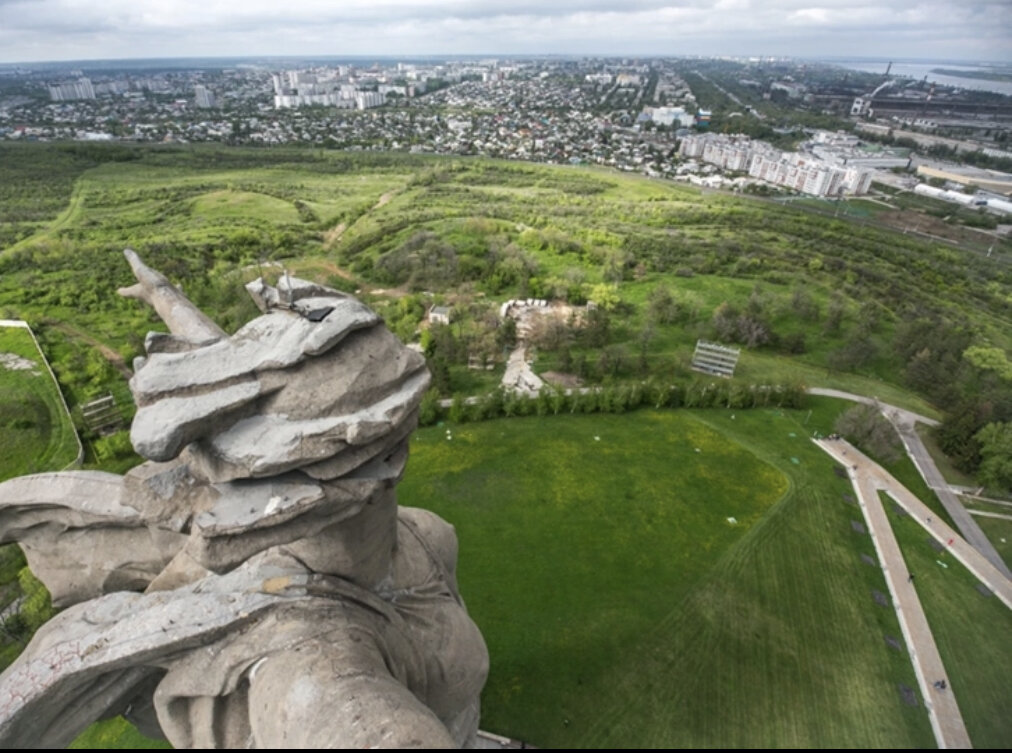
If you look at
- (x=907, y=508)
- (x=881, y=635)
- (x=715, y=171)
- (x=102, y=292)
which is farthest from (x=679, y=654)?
(x=715, y=171)

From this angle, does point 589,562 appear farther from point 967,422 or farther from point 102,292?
point 102,292

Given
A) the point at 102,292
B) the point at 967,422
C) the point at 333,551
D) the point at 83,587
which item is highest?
the point at 333,551

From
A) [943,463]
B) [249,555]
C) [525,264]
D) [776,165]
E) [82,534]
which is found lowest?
[525,264]

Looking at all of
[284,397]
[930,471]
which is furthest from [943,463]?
[284,397]

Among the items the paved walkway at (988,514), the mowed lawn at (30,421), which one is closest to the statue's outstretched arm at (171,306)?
the mowed lawn at (30,421)

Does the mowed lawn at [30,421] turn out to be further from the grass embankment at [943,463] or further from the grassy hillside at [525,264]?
the grass embankment at [943,463]

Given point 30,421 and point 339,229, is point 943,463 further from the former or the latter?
point 339,229

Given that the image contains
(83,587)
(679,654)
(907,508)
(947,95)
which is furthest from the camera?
(947,95)
